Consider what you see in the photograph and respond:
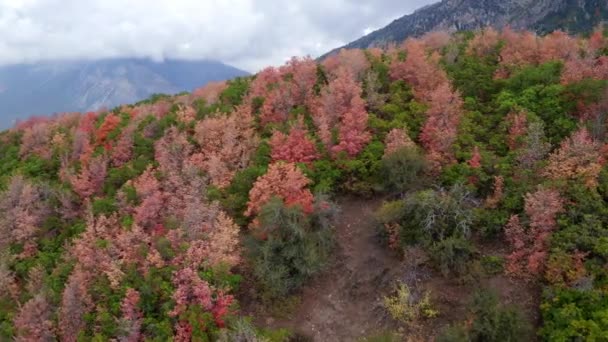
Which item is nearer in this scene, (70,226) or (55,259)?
(55,259)

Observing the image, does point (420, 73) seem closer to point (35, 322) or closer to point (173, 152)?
point (173, 152)

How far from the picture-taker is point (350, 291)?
24219mm

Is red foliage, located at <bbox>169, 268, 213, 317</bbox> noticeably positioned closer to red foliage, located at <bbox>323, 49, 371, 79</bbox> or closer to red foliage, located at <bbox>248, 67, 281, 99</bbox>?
red foliage, located at <bbox>248, 67, 281, 99</bbox>

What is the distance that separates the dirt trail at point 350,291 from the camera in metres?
22.5

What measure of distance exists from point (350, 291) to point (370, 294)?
3.48 ft

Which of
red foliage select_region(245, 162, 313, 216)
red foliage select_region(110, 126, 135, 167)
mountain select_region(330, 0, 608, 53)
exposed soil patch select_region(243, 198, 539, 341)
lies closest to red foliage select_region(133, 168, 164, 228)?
red foliage select_region(245, 162, 313, 216)

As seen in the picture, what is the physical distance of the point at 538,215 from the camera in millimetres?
22047

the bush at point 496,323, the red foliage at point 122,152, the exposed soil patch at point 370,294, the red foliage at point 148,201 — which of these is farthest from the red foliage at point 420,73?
the red foliage at point 122,152

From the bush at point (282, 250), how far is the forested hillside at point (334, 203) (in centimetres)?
8

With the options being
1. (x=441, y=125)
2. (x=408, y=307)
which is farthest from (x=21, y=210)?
(x=441, y=125)

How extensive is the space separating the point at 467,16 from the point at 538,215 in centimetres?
15135

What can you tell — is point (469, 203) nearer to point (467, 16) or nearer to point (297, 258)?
point (297, 258)

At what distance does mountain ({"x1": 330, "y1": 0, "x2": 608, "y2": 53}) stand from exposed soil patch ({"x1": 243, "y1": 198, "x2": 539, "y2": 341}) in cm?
8594

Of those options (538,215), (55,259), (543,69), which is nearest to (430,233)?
(538,215)
